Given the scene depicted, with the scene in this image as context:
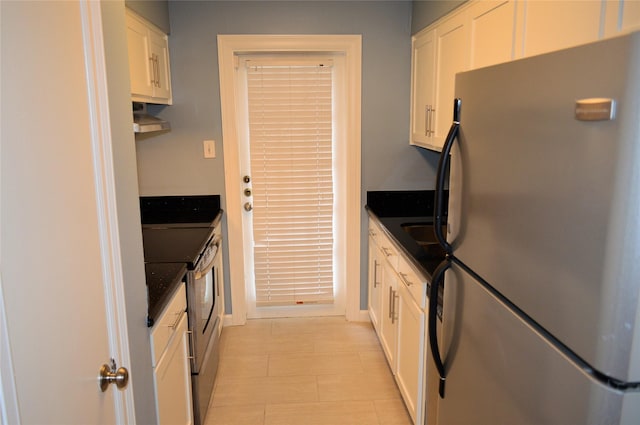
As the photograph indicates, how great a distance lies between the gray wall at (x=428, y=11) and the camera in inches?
99.0

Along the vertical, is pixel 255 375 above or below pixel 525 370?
below

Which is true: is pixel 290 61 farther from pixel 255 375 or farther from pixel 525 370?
pixel 525 370

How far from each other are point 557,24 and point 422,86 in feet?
5.34

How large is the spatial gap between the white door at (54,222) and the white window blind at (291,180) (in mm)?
2378

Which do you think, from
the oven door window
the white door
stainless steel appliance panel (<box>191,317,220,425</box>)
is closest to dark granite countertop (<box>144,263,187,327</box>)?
the oven door window

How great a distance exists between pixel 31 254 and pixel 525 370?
3.27ft

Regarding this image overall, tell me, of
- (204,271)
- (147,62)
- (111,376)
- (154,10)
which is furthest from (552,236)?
(154,10)

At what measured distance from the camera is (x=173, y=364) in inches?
77.0

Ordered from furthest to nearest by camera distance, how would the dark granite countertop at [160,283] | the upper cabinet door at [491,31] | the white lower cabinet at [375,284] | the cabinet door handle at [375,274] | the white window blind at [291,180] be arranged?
the white window blind at [291,180], the cabinet door handle at [375,274], the white lower cabinet at [375,284], the upper cabinet door at [491,31], the dark granite countertop at [160,283]

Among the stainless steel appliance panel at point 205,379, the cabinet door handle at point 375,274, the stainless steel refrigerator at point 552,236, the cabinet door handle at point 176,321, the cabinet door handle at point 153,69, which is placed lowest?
the stainless steel appliance panel at point 205,379

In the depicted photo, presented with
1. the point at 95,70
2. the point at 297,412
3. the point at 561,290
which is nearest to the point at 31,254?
the point at 95,70

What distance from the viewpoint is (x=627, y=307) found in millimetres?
761

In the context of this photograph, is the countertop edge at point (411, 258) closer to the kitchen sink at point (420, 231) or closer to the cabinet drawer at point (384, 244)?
the cabinet drawer at point (384, 244)

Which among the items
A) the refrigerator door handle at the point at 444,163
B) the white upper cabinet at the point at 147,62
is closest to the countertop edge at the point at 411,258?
the refrigerator door handle at the point at 444,163
